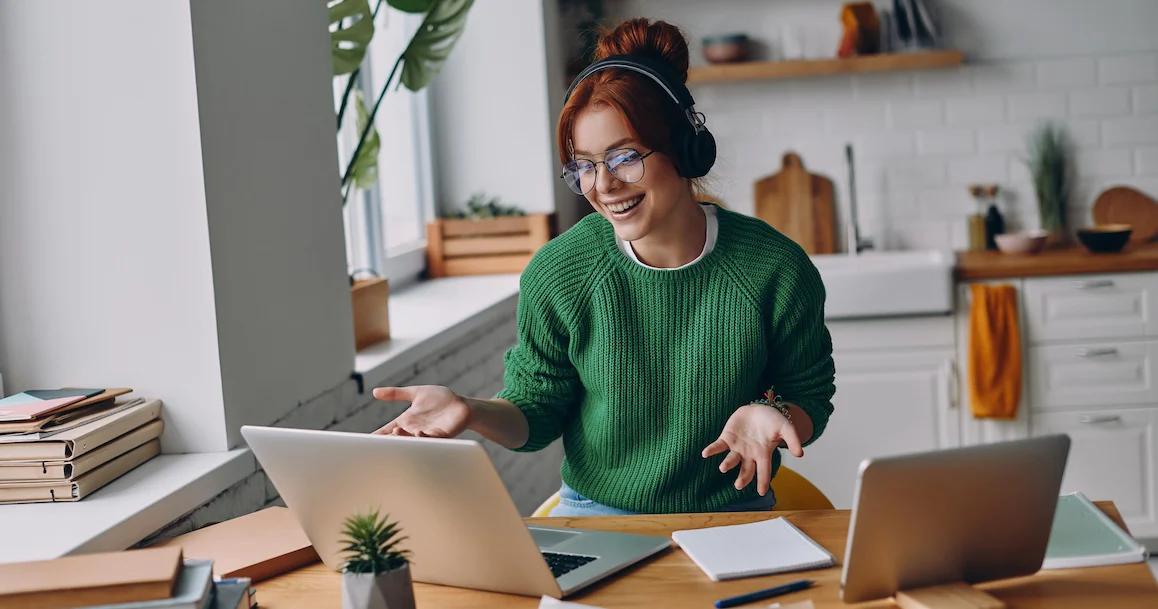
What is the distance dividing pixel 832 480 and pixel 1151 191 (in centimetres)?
160

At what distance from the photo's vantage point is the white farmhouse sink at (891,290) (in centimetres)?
355

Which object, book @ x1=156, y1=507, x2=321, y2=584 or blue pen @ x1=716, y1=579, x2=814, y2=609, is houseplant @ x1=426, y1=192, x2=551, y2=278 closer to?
book @ x1=156, y1=507, x2=321, y2=584

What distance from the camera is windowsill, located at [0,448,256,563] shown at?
1.37 metres

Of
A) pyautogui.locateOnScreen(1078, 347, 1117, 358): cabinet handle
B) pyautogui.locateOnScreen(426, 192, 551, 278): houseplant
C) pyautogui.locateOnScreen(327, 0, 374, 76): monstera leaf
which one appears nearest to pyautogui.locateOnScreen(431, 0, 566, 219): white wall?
pyautogui.locateOnScreen(426, 192, 551, 278): houseplant

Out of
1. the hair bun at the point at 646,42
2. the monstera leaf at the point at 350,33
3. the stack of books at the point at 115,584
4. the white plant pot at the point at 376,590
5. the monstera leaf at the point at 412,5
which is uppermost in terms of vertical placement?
the monstera leaf at the point at 412,5

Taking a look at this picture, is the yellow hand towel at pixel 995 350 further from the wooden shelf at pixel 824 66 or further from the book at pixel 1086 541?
the book at pixel 1086 541

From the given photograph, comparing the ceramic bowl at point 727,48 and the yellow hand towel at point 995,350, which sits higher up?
the ceramic bowl at point 727,48

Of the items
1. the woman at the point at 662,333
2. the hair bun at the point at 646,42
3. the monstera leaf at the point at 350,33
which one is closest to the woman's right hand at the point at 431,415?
the woman at the point at 662,333

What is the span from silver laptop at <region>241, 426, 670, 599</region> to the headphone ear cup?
0.62 m

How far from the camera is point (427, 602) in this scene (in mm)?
1320

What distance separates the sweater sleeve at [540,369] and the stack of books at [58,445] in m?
0.64

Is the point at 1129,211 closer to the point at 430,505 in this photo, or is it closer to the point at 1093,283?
the point at 1093,283

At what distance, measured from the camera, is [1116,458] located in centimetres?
361

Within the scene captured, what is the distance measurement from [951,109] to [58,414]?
343 centimetres
